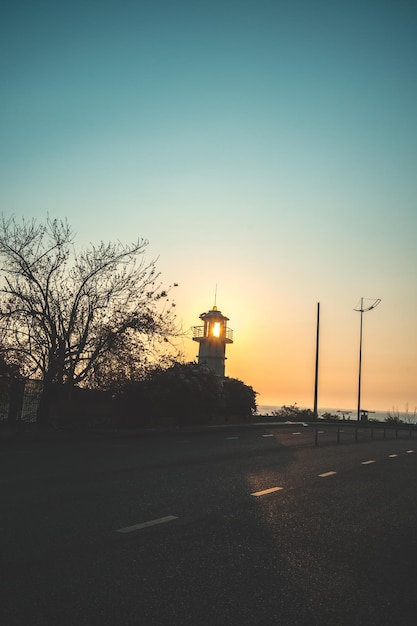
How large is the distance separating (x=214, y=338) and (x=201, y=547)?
4073 cm

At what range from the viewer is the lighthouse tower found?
46688 millimetres

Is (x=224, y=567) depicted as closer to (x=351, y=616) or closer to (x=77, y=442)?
(x=351, y=616)

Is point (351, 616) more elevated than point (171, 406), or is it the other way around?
point (171, 406)

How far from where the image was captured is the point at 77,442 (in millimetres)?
19750

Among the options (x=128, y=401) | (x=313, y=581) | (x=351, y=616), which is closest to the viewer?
(x=351, y=616)

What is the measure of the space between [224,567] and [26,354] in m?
20.0

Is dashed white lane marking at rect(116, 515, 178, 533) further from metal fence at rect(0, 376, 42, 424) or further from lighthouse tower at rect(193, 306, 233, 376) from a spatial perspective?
lighthouse tower at rect(193, 306, 233, 376)

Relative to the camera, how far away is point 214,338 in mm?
46938

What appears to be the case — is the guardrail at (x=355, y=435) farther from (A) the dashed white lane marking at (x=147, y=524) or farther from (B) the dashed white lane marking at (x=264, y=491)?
(A) the dashed white lane marking at (x=147, y=524)

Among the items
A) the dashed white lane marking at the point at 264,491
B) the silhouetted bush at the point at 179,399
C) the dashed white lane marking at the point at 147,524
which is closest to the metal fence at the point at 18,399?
the silhouetted bush at the point at 179,399

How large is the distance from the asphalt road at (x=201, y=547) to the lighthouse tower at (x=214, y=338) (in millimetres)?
33517

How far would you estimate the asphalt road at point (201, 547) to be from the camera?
4398mm

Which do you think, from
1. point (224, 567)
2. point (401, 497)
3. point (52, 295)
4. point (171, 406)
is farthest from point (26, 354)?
point (224, 567)

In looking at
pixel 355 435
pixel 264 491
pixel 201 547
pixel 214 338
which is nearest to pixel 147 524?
pixel 201 547
